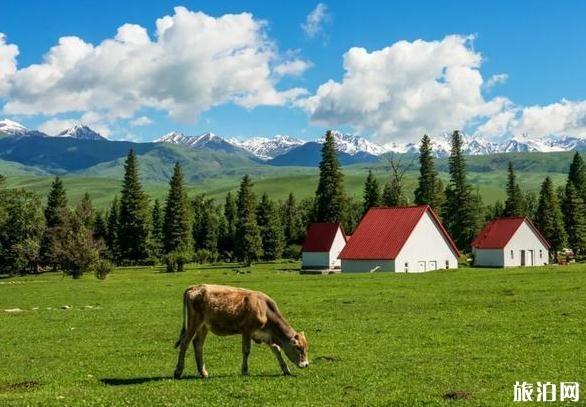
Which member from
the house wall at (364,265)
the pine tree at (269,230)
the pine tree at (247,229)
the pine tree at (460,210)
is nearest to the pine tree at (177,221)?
the pine tree at (247,229)

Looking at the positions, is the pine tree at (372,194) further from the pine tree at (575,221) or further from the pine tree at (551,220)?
the pine tree at (575,221)

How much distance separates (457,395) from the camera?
13.3 metres

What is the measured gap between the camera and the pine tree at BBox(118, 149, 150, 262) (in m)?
122

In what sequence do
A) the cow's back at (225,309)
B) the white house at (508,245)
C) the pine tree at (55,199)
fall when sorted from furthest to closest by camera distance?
the pine tree at (55,199) → the white house at (508,245) → the cow's back at (225,309)

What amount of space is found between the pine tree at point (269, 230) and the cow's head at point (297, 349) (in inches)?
4661

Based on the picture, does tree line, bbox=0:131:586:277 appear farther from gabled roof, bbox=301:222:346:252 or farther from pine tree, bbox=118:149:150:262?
gabled roof, bbox=301:222:346:252

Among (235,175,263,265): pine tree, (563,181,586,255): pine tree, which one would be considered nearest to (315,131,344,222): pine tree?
(235,175,263,265): pine tree

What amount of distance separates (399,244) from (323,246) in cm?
2745

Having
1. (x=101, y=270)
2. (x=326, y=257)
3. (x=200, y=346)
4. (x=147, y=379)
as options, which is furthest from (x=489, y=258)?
(x=147, y=379)

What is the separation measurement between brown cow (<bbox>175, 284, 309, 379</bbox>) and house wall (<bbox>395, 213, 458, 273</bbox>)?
56.7 meters

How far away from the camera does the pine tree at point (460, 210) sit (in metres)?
120

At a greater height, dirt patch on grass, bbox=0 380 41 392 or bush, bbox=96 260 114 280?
bush, bbox=96 260 114 280

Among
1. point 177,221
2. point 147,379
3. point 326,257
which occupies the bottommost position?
point 147,379

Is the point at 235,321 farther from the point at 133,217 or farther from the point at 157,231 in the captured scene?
the point at 157,231
